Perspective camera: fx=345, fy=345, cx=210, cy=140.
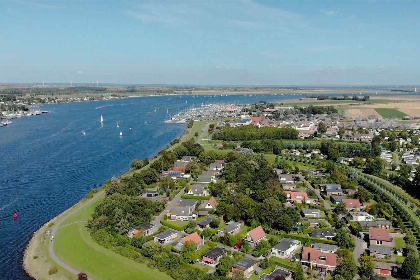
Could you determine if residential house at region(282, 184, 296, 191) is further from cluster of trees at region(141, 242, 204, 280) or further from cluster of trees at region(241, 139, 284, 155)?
cluster of trees at region(141, 242, 204, 280)

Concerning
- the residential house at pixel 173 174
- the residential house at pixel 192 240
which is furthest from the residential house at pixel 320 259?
the residential house at pixel 173 174

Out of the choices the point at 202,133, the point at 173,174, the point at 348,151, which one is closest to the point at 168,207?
the point at 173,174

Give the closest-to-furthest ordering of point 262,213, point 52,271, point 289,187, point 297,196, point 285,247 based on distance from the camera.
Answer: point 52,271 → point 285,247 → point 262,213 → point 297,196 → point 289,187

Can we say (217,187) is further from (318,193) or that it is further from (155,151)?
(155,151)

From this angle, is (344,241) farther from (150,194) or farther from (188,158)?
(188,158)

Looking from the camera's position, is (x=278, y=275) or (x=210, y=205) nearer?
(x=278, y=275)

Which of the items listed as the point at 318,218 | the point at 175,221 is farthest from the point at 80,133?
the point at 318,218

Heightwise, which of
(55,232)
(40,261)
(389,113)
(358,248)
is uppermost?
(389,113)
